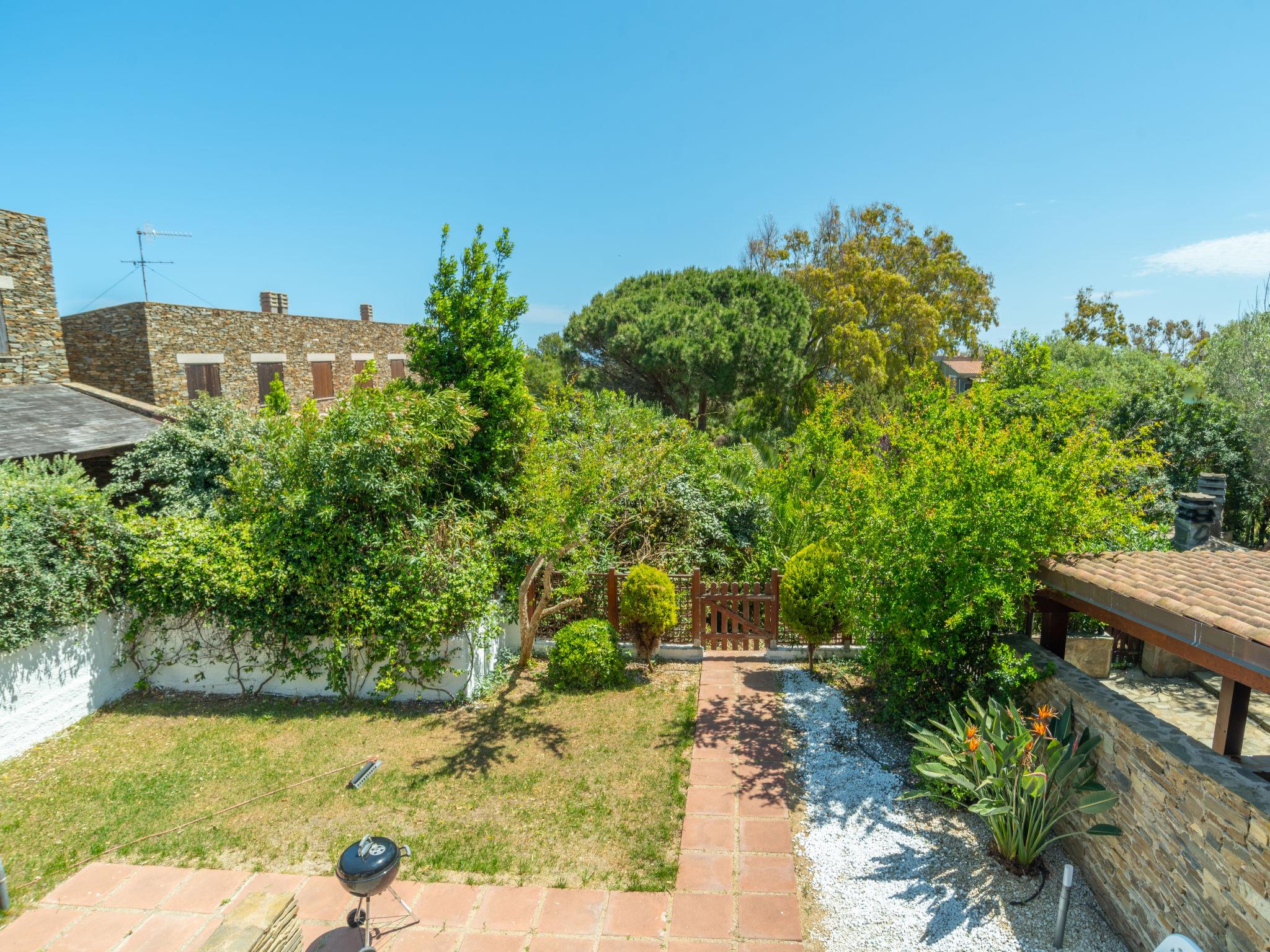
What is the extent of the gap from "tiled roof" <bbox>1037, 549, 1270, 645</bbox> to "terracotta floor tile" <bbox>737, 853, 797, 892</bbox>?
3522 mm

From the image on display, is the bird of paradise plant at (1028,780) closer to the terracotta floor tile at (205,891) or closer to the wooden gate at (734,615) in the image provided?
the wooden gate at (734,615)

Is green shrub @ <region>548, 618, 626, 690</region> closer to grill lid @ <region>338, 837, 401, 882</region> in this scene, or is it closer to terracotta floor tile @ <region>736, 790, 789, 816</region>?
terracotta floor tile @ <region>736, 790, 789, 816</region>

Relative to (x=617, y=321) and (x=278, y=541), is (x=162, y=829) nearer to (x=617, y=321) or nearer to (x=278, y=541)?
(x=278, y=541)

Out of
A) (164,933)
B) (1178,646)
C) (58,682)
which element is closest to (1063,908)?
(1178,646)

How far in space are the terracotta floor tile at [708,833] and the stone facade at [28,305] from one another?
16553 millimetres

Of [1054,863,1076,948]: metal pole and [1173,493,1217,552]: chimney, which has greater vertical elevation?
[1173,493,1217,552]: chimney

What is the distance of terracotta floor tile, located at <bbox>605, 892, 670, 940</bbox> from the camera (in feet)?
16.2

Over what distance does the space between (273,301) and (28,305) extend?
28.5ft

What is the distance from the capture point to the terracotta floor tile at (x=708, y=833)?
232 inches

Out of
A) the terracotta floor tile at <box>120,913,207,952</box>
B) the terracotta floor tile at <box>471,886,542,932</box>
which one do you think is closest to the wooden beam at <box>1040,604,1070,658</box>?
the terracotta floor tile at <box>471,886,542,932</box>

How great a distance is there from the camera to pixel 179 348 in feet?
52.2

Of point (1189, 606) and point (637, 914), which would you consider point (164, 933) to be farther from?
point (1189, 606)

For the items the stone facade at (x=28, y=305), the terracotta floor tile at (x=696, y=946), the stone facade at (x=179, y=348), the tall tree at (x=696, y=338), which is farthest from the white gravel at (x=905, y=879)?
the stone facade at (x=28, y=305)

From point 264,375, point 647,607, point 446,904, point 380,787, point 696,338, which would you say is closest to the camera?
point 446,904
